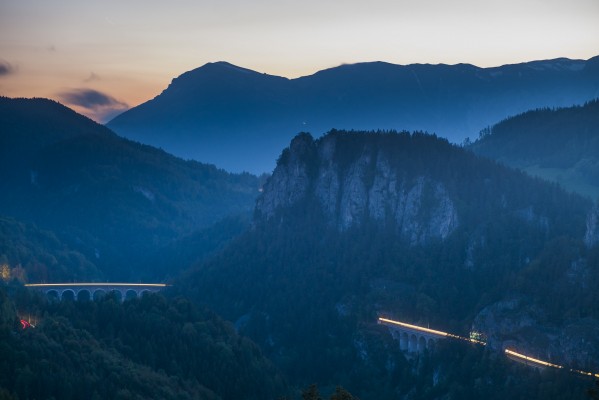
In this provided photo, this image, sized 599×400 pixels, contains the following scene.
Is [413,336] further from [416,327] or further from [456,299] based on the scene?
[456,299]

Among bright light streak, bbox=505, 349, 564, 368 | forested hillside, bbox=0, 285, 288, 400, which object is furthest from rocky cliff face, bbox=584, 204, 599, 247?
forested hillside, bbox=0, 285, 288, 400

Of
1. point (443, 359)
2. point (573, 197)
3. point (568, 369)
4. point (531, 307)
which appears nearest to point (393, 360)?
point (443, 359)

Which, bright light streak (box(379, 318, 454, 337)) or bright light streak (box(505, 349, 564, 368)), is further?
bright light streak (box(379, 318, 454, 337))

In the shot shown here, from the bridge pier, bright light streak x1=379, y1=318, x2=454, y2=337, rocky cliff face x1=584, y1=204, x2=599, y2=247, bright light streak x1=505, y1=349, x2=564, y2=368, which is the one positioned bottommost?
the bridge pier

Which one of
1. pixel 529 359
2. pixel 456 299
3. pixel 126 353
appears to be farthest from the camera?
pixel 456 299

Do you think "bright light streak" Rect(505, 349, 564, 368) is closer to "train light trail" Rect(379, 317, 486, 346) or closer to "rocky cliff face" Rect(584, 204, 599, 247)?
"train light trail" Rect(379, 317, 486, 346)

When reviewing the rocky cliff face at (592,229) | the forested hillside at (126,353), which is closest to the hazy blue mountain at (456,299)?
the rocky cliff face at (592,229)

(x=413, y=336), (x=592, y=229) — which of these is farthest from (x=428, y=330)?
(x=592, y=229)

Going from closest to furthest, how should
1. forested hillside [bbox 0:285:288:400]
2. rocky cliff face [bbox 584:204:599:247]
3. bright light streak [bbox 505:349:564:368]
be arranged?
forested hillside [bbox 0:285:288:400] → bright light streak [bbox 505:349:564:368] → rocky cliff face [bbox 584:204:599:247]

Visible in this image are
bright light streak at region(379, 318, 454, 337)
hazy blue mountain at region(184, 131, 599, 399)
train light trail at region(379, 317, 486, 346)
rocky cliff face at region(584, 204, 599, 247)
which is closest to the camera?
hazy blue mountain at region(184, 131, 599, 399)

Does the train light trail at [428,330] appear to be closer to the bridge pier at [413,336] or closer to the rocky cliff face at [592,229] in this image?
the bridge pier at [413,336]
